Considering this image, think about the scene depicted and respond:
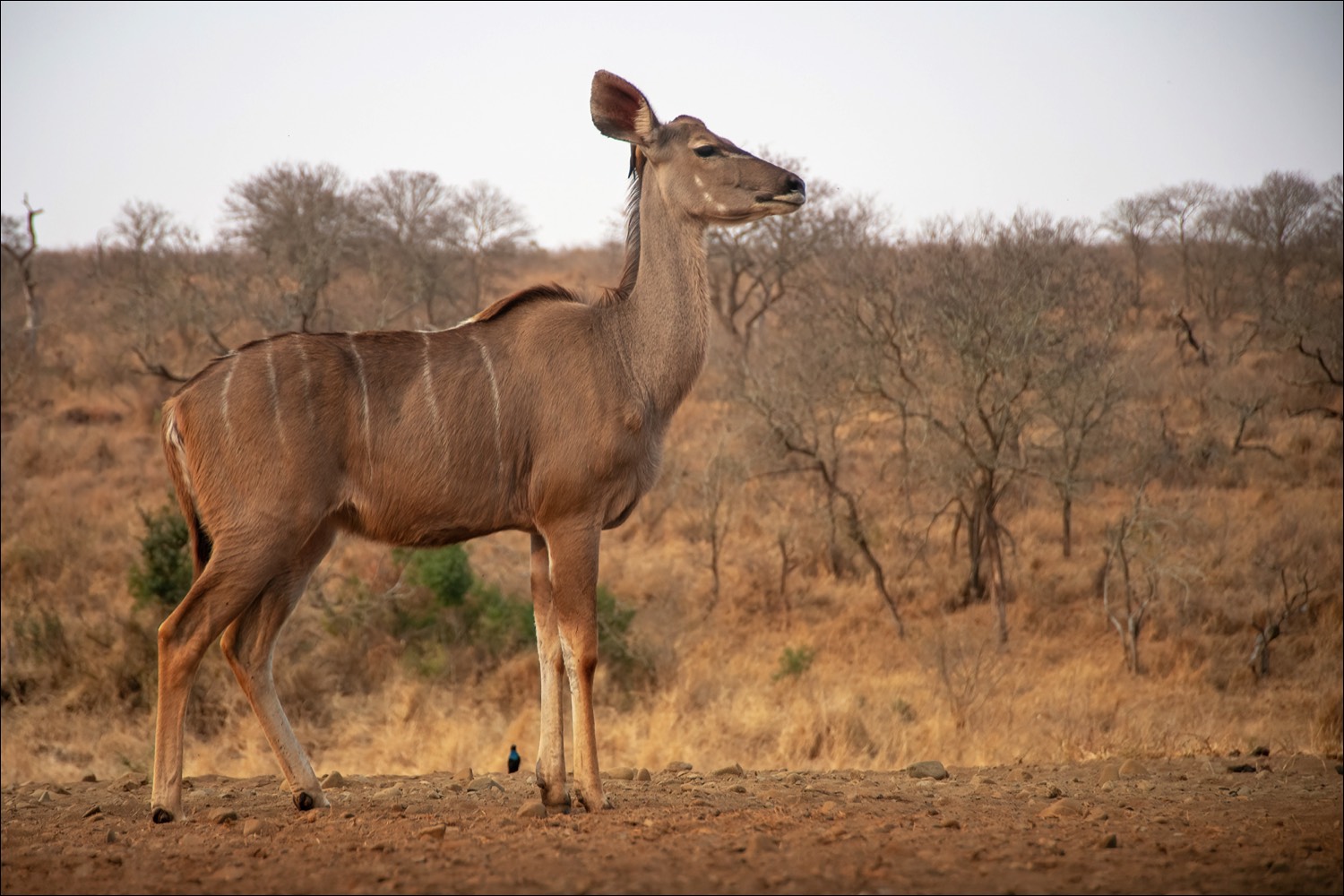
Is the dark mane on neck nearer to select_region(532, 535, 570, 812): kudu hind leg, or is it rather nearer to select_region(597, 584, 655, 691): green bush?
select_region(532, 535, 570, 812): kudu hind leg

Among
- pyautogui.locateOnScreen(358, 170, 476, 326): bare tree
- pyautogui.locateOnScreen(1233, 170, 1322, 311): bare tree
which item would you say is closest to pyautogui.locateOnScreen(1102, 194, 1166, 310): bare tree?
pyautogui.locateOnScreen(1233, 170, 1322, 311): bare tree

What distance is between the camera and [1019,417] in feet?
68.3

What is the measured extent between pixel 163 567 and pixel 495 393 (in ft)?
44.9

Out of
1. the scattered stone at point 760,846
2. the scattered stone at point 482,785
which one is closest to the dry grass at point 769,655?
the scattered stone at point 482,785

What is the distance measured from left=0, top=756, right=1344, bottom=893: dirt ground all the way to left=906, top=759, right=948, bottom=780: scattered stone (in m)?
0.13

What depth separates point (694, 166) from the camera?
7441 millimetres

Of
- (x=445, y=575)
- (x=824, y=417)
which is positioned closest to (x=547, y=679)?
(x=445, y=575)

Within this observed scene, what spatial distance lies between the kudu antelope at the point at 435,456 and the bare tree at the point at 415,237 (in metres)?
31.9

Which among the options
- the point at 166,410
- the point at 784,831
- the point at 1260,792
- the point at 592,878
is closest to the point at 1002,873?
the point at 784,831

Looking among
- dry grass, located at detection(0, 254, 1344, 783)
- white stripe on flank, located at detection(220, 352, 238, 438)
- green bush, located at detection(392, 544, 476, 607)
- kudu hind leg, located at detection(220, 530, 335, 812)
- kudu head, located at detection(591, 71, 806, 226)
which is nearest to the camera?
white stripe on flank, located at detection(220, 352, 238, 438)

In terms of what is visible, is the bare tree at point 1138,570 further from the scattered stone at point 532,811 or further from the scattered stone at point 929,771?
the scattered stone at point 532,811

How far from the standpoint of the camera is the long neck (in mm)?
7184

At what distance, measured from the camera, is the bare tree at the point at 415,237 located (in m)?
39.6

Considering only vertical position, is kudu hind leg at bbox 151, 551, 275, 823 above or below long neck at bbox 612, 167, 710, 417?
below
